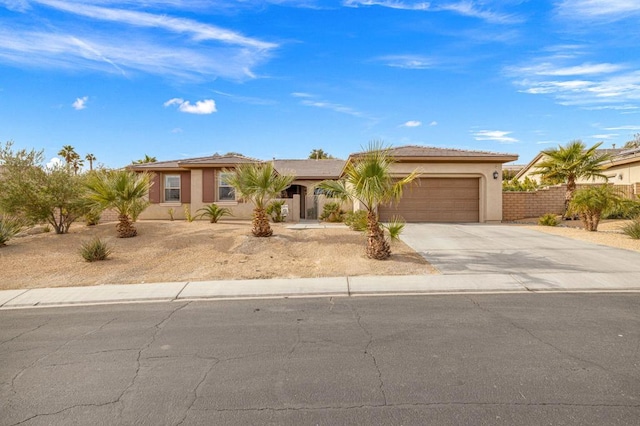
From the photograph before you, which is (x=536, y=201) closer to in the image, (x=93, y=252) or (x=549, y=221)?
(x=549, y=221)

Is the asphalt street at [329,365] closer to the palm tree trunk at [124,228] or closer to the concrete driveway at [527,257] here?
the concrete driveway at [527,257]

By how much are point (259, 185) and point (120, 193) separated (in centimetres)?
504

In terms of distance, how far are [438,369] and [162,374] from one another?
10.4ft

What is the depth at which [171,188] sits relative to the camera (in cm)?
2447

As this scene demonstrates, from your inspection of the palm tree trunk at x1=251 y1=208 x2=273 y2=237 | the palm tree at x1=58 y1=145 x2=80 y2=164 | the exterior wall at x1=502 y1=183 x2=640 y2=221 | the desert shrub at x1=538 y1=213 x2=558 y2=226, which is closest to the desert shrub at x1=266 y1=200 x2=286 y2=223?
the palm tree trunk at x1=251 y1=208 x2=273 y2=237

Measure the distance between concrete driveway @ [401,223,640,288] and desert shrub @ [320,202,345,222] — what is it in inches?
241

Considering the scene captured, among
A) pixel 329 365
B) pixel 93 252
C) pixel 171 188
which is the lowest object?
pixel 329 365

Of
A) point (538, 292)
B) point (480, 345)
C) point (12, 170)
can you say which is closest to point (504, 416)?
point (480, 345)

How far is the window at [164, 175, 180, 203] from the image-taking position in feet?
80.0

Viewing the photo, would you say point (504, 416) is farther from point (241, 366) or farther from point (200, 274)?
point (200, 274)

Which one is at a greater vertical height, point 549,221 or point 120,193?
point 120,193

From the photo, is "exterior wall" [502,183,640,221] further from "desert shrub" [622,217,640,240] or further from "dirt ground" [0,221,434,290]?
"dirt ground" [0,221,434,290]

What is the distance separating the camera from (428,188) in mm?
21047

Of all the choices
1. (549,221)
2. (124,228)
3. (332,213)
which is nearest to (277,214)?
(332,213)
